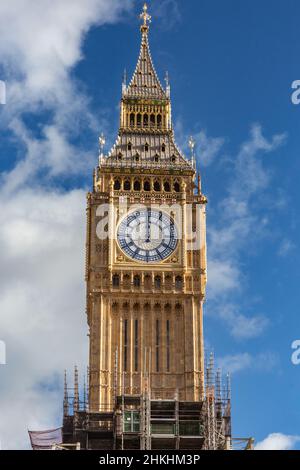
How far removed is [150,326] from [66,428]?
1043cm

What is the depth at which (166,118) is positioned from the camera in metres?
116

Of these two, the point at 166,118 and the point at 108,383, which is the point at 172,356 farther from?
the point at 166,118

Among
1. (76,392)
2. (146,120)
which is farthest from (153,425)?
(146,120)

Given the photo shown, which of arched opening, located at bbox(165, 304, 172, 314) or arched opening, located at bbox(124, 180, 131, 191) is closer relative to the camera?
arched opening, located at bbox(165, 304, 172, 314)

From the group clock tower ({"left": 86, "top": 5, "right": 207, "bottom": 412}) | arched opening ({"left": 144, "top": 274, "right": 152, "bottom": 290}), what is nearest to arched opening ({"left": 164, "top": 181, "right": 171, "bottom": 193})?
clock tower ({"left": 86, "top": 5, "right": 207, "bottom": 412})

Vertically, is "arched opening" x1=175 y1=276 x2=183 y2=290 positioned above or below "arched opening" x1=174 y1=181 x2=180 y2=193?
below

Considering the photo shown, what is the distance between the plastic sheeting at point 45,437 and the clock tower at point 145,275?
3.25 meters

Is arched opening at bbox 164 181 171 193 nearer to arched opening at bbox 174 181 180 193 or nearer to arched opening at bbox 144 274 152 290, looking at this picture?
arched opening at bbox 174 181 180 193

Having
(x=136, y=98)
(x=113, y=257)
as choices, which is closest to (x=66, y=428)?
(x=113, y=257)

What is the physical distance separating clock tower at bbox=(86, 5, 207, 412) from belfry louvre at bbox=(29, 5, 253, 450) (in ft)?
0.25

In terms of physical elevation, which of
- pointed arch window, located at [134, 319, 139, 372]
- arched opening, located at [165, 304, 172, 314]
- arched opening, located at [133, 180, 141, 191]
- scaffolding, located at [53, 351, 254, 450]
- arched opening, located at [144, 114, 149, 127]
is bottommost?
scaffolding, located at [53, 351, 254, 450]

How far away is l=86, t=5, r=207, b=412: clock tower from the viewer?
103 m

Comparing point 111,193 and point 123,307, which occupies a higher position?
point 111,193

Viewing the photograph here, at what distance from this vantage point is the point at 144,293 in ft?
346
